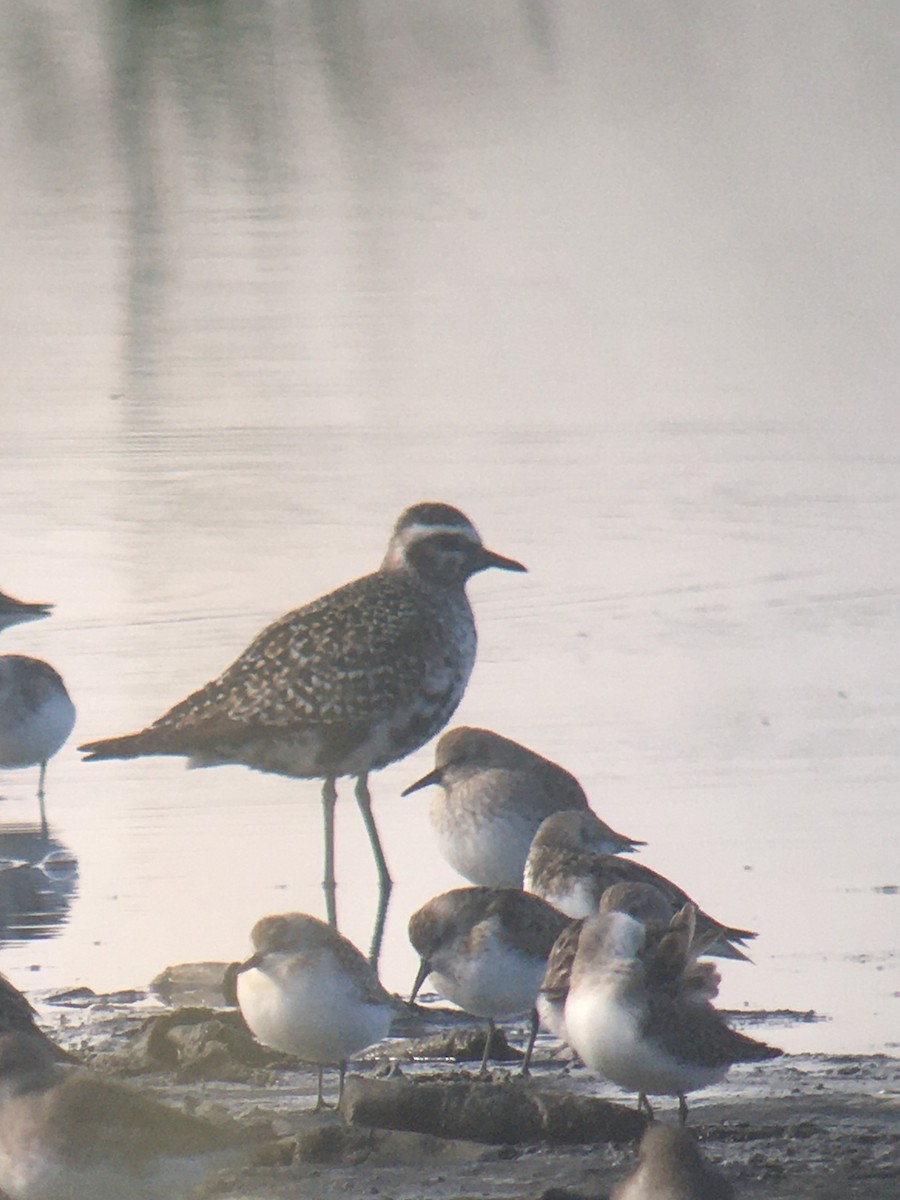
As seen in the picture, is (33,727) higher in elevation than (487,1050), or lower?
higher

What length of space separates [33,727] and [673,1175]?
5753 mm

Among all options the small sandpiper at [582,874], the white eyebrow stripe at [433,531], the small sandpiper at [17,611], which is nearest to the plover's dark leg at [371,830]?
the small sandpiper at [582,874]

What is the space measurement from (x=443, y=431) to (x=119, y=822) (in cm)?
620

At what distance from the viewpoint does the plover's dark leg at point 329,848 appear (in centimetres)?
971

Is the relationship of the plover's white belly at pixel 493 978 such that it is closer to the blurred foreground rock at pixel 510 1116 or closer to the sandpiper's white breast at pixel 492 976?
the sandpiper's white breast at pixel 492 976

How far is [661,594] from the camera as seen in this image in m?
13.4

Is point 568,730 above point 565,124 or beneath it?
beneath

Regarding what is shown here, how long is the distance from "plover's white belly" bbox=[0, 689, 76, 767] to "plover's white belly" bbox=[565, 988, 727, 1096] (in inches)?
163

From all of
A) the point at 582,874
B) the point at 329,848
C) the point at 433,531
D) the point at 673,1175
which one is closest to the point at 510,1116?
the point at 673,1175

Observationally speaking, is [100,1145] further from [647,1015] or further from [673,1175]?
[647,1015]

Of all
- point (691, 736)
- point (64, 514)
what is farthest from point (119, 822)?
point (64, 514)

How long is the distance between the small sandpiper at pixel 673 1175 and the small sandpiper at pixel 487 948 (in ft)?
5.67

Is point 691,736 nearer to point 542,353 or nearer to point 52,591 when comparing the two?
point 52,591

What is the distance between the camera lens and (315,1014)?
7.76m
